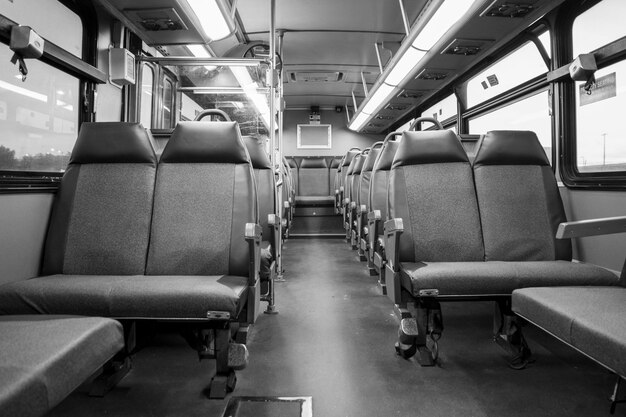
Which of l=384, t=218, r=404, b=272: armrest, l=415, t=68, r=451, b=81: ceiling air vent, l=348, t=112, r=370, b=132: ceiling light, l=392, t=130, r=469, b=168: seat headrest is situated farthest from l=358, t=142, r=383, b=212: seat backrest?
l=348, t=112, r=370, b=132: ceiling light

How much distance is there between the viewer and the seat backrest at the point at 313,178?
923cm

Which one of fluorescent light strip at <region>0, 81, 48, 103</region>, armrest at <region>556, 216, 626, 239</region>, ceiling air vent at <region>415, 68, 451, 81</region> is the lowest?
armrest at <region>556, 216, 626, 239</region>

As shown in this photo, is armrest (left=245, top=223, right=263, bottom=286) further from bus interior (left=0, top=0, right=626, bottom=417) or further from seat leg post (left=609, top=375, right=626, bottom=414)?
seat leg post (left=609, top=375, right=626, bottom=414)

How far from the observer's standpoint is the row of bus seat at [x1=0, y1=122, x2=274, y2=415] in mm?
→ 1636

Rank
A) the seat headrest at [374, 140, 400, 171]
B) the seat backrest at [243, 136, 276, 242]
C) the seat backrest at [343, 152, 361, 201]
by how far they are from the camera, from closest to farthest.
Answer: the seat backrest at [243, 136, 276, 242], the seat headrest at [374, 140, 400, 171], the seat backrest at [343, 152, 361, 201]

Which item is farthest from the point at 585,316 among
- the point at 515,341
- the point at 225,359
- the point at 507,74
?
the point at 507,74

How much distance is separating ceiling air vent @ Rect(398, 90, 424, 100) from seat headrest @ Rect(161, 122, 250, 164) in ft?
15.4

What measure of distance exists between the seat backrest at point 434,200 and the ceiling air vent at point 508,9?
4.79ft

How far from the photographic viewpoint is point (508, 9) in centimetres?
330

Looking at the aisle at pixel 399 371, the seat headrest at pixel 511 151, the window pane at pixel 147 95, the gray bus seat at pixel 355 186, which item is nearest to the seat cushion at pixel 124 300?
the aisle at pixel 399 371

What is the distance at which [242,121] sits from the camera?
783 cm

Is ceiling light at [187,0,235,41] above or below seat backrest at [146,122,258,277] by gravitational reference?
above

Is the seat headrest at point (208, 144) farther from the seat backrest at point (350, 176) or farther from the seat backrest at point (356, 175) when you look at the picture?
the seat backrest at point (350, 176)

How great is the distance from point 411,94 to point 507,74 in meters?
2.30
